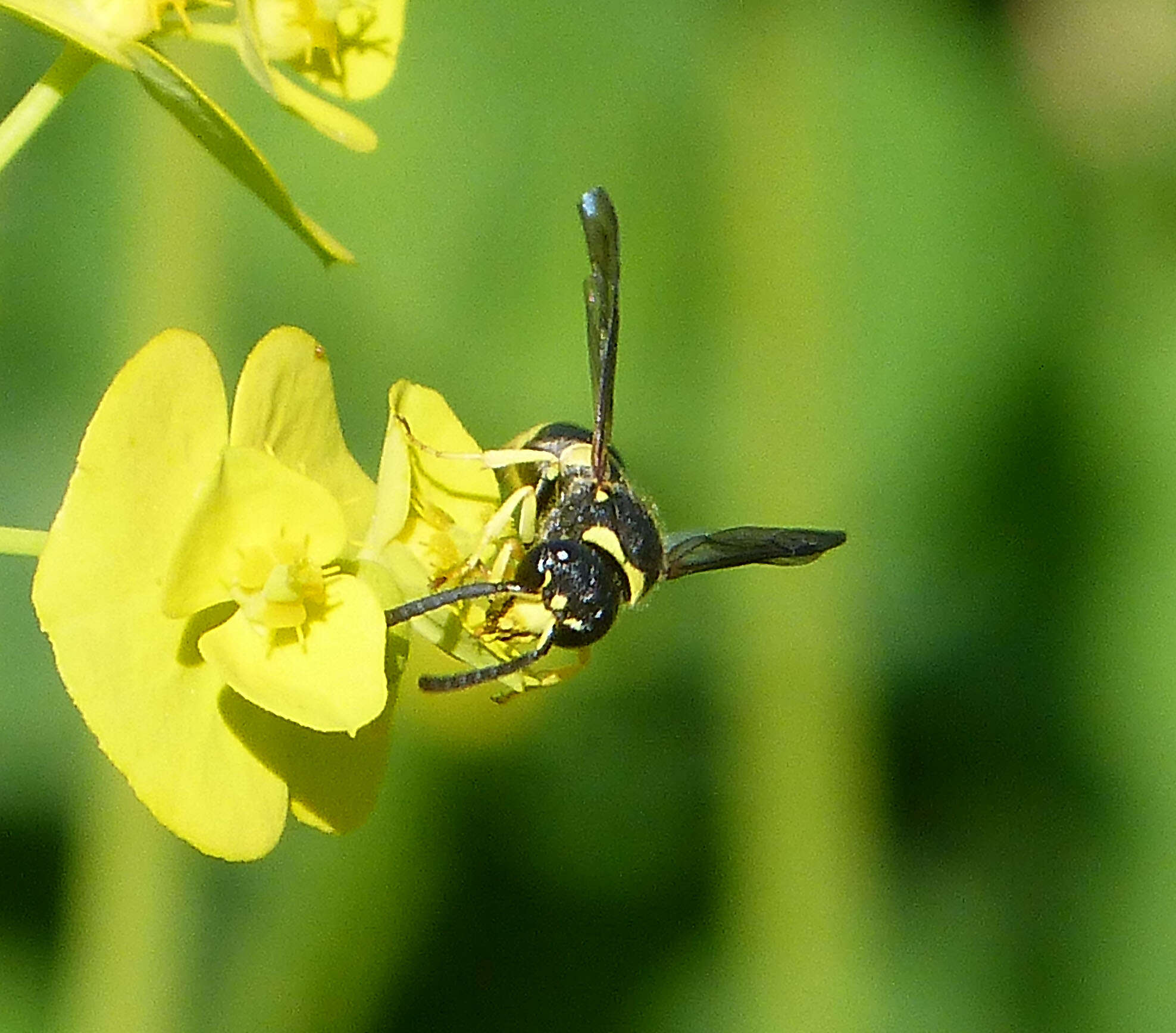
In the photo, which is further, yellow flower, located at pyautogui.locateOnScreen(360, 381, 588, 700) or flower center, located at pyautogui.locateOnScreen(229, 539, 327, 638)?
yellow flower, located at pyautogui.locateOnScreen(360, 381, 588, 700)

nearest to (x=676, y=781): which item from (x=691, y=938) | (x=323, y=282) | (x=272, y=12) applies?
(x=691, y=938)

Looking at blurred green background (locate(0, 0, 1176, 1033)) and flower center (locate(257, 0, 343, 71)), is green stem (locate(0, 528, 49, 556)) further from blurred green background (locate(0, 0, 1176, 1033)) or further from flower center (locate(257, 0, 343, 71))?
blurred green background (locate(0, 0, 1176, 1033))

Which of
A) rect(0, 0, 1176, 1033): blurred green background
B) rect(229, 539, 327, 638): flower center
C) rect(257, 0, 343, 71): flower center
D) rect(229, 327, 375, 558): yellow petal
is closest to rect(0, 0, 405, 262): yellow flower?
rect(257, 0, 343, 71): flower center

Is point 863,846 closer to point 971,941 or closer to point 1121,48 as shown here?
point 971,941

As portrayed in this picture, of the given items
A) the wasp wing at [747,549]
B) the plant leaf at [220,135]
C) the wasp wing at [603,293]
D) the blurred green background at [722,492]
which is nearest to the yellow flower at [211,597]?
the plant leaf at [220,135]

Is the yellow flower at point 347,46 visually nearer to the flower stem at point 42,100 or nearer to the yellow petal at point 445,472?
the flower stem at point 42,100
